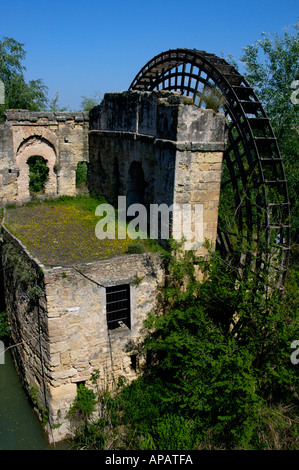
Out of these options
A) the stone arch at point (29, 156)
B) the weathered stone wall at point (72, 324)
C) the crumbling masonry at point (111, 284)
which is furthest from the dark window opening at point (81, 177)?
the weathered stone wall at point (72, 324)

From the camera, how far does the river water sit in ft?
26.5

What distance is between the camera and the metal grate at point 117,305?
8.45 m

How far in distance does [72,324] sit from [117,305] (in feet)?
3.86

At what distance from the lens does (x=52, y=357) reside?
778 centimetres

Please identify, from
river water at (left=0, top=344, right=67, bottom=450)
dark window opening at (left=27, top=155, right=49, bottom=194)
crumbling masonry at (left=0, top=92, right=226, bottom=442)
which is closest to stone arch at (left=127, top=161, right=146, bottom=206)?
crumbling masonry at (left=0, top=92, right=226, bottom=442)

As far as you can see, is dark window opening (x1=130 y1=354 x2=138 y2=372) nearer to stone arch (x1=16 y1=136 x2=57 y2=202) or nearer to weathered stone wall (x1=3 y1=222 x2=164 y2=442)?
weathered stone wall (x1=3 y1=222 x2=164 y2=442)

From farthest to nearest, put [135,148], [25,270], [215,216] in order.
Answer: [135,148], [215,216], [25,270]

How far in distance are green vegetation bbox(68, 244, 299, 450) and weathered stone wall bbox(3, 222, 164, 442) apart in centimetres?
39

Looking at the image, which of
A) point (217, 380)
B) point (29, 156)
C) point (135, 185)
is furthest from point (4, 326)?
point (217, 380)

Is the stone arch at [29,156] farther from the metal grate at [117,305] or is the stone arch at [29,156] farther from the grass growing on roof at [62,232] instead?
the metal grate at [117,305]

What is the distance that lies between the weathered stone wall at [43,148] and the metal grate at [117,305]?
6277 mm

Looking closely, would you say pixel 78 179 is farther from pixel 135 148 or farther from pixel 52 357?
pixel 52 357

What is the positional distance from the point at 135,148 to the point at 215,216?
3282mm
